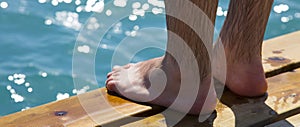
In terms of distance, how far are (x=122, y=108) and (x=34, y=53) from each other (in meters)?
0.98

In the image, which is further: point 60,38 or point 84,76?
point 60,38

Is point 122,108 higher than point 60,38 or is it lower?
lower

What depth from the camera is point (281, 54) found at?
5.84 feet

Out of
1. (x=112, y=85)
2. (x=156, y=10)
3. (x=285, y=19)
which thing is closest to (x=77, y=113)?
(x=112, y=85)

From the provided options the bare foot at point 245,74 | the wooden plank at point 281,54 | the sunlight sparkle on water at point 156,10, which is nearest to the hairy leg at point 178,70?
the bare foot at point 245,74

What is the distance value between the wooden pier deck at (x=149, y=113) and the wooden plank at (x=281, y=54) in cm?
8

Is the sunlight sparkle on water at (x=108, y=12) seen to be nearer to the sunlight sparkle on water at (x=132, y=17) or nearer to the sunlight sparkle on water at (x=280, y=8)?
the sunlight sparkle on water at (x=132, y=17)

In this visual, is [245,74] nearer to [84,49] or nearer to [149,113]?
[149,113]

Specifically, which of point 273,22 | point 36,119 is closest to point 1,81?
point 36,119

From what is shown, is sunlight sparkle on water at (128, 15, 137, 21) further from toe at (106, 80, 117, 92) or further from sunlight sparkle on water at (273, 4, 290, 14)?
toe at (106, 80, 117, 92)

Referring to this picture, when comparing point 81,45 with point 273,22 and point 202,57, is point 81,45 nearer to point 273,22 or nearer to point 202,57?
point 273,22

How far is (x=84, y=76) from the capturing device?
7.13 feet

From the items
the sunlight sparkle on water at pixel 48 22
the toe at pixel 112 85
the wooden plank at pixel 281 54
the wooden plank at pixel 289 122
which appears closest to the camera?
the wooden plank at pixel 289 122

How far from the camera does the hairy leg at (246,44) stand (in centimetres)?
148
